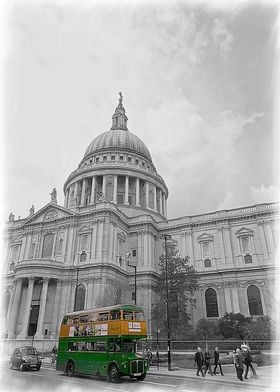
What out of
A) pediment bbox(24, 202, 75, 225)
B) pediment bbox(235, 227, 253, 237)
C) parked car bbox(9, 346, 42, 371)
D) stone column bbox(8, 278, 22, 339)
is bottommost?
parked car bbox(9, 346, 42, 371)

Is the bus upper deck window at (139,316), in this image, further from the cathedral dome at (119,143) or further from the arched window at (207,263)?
the cathedral dome at (119,143)

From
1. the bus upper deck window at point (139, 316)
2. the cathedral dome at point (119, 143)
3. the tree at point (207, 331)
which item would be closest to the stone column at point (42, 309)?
the tree at point (207, 331)

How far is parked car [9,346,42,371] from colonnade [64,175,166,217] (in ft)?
136

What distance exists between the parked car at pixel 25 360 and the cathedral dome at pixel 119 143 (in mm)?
56175

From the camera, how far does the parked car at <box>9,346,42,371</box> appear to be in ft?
72.6

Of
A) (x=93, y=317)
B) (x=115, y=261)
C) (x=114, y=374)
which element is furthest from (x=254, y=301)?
(x=114, y=374)

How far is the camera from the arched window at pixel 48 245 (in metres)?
51.6

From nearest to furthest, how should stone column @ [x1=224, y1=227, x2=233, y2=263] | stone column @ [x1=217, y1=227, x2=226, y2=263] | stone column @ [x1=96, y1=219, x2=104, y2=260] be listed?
stone column @ [x1=96, y1=219, x2=104, y2=260] < stone column @ [x1=224, y1=227, x2=233, y2=263] < stone column @ [x1=217, y1=227, x2=226, y2=263]

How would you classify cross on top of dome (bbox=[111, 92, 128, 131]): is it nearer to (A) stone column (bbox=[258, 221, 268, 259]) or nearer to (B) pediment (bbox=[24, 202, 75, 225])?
(B) pediment (bbox=[24, 202, 75, 225])

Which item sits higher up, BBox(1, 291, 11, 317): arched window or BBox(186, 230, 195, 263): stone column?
BBox(186, 230, 195, 263): stone column

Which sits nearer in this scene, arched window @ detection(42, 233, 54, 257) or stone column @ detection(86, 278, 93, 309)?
stone column @ detection(86, 278, 93, 309)

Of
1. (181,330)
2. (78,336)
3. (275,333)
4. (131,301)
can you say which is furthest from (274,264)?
(78,336)

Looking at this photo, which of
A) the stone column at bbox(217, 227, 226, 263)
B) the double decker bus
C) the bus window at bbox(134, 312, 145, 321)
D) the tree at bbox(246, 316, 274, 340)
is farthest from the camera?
the stone column at bbox(217, 227, 226, 263)

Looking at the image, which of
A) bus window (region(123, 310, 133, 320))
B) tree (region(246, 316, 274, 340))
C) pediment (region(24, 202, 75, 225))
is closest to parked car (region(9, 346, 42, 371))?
bus window (region(123, 310, 133, 320))
